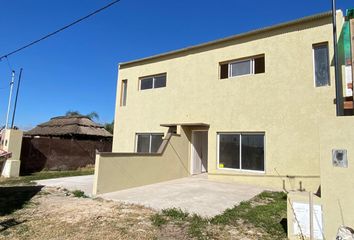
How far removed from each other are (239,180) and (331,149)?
720cm

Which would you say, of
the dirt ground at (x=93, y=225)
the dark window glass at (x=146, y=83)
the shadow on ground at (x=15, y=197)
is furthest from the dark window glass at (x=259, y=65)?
the shadow on ground at (x=15, y=197)

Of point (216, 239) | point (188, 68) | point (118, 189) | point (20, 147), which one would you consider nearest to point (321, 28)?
point (188, 68)

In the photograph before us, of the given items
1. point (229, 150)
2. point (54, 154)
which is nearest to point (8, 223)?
A: point (229, 150)

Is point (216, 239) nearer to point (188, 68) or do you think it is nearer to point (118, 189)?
point (118, 189)

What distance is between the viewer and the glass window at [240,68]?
1232cm

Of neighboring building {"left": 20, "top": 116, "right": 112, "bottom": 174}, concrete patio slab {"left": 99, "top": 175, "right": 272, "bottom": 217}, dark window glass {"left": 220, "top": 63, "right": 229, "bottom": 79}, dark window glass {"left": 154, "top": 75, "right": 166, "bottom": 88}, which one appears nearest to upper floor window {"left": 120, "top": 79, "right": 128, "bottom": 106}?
dark window glass {"left": 154, "top": 75, "right": 166, "bottom": 88}

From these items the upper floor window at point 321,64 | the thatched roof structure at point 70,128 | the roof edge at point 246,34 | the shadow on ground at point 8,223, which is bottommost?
the shadow on ground at point 8,223

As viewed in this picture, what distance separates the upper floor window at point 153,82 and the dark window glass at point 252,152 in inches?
240

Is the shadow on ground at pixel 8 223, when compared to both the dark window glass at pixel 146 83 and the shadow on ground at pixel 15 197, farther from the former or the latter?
the dark window glass at pixel 146 83

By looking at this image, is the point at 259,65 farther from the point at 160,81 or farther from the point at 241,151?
the point at 160,81

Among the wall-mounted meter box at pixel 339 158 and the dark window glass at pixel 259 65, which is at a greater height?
the dark window glass at pixel 259 65

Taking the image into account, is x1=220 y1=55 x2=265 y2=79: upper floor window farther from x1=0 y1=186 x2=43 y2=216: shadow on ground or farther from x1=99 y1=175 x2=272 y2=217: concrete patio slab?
x1=0 y1=186 x2=43 y2=216: shadow on ground

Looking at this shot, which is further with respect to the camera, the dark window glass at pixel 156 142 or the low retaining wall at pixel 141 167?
the dark window glass at pixel 156 142

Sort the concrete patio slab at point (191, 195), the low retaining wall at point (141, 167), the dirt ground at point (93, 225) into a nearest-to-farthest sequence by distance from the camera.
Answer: the dirt ground at point (93, 225) < the concrete patio slab at point (191, 195) < the low retaining wall at point (141, 167)
